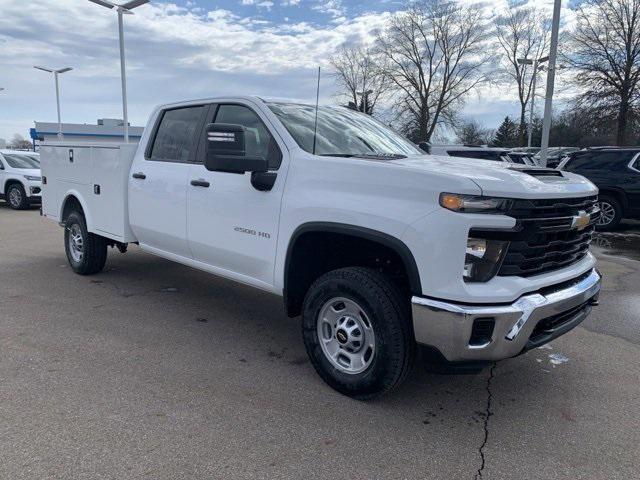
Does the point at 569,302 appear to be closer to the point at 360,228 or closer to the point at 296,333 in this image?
the point at 360,228

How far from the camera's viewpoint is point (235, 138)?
371 centimetres

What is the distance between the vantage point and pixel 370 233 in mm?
A: 3291

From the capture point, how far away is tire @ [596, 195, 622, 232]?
11398mm

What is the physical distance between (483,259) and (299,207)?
4.29 feet

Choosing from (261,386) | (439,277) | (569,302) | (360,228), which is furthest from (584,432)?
(261,386)

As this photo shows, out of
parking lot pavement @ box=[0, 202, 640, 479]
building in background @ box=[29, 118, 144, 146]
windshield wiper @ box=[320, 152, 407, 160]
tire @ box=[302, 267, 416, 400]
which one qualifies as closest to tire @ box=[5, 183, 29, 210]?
parking lot pavement @ box=[0, 202, 640, 479]

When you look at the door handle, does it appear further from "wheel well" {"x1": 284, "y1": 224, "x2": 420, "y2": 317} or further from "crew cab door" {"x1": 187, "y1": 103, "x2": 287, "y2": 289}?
"wheel well" {"x1": 284, "y1": 224, "x2": 420, "y2": 317}

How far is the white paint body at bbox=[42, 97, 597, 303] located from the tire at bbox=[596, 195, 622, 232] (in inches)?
341

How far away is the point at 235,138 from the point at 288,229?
721mm

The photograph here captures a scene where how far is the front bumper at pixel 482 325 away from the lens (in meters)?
2.94

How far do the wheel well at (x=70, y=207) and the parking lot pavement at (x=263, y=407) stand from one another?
1613mm

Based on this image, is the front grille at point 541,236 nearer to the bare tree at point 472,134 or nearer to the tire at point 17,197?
the tire at point 17,197

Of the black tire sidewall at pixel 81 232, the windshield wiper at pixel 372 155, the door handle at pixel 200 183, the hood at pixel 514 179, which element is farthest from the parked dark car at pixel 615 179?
the black tire sidewall at pixel 81 232

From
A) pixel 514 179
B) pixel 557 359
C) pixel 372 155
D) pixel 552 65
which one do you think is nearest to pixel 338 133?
pixel 372 155
